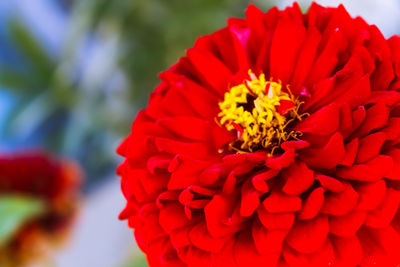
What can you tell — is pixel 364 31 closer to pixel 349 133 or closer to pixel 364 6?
pixel 349 133

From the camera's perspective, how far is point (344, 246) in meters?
0.16

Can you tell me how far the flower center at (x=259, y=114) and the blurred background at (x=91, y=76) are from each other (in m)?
0.37

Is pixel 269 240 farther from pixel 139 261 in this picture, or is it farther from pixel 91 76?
pixel 91 76

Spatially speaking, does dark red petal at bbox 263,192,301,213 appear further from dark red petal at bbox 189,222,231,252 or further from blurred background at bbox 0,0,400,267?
blurred background at bbox 0,0,400,267

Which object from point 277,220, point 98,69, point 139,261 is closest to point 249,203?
point 277,220

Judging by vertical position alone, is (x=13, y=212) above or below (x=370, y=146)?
above

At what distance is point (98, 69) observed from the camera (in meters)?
0.74

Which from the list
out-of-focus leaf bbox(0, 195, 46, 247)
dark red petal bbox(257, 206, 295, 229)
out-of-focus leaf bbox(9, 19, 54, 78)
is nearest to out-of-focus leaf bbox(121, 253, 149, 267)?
out-of-focus leaf bbox(0, 195, 46, 247)

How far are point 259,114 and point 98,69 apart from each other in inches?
22.2

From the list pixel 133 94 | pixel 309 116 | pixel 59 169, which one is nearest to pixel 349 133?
pixel 309 116

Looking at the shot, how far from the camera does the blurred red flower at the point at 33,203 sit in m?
0.45

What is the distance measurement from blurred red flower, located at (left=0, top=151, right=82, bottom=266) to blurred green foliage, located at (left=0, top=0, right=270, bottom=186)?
8.4 inches

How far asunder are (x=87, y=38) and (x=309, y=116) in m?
0.65

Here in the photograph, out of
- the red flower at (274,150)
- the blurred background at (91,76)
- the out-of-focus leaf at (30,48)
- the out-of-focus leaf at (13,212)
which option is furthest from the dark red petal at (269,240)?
the out-of-focus leaf at (30,48)
